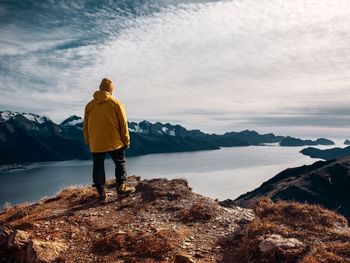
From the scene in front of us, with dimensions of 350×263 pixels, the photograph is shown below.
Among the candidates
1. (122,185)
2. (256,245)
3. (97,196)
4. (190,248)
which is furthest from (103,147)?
(256,245)

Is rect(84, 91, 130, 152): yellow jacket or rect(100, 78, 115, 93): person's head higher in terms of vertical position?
rect(100, 78, 115, 93): person's head

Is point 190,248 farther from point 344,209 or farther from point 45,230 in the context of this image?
point 344,209

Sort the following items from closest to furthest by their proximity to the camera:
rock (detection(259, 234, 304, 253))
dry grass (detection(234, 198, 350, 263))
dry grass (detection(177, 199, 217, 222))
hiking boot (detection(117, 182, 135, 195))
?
dry grass (detection(234, 198, 350, 263)), rock (detection(259, 234, 304, 253)), dry grass (detection(177, 199, 217, 222)), hiking boot (detection(117, 182, 135, 195))

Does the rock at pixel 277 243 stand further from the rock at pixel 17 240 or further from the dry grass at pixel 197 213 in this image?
the rock at pixel 17 240

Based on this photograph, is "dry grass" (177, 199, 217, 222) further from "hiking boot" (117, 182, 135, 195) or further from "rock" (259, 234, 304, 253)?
"rock" (259, 234, 304, 253)

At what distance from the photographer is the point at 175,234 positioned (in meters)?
9.03

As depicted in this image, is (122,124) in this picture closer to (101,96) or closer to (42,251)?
(101,96)

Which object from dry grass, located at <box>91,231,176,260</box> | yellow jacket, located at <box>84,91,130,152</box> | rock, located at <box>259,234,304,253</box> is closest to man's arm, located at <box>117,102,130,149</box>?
yellow jacket, located at <box>84,91,130,152</box>

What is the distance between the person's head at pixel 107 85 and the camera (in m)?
12.3

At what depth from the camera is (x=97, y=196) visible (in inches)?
549

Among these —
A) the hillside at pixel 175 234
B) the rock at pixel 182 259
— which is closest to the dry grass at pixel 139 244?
the hillside at pixel 175 234

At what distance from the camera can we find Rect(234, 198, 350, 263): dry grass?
275 inches

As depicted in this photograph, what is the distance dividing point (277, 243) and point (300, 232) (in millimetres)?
1391

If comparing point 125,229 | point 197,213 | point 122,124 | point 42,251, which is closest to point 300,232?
point 197,213
